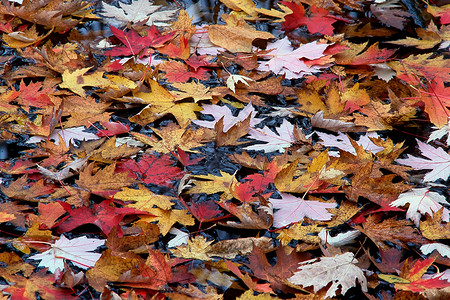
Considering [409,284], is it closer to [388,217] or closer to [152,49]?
[388,217]

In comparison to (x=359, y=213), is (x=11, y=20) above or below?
above

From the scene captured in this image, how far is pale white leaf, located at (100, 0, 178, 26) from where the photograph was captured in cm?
270

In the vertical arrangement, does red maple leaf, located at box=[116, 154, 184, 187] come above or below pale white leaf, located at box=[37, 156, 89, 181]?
below

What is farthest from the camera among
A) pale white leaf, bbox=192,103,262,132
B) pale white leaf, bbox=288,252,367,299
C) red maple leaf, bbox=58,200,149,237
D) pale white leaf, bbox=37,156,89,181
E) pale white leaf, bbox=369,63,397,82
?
pale white leaf, bbox=369,63,397,82

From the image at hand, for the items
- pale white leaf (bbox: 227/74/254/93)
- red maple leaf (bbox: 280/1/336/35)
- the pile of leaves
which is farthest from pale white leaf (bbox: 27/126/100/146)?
red maple leaf (bbox: 280/1/336/35)

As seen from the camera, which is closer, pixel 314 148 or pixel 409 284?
pixel 409 284

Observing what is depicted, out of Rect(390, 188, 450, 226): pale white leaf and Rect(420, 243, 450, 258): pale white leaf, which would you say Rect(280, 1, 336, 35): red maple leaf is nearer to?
Rect(390, 188, 450, 226): pale white leaf

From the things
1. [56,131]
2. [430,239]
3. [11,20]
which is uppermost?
[11,20]

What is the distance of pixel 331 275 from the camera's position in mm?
1231

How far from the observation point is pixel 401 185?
5.22 ft

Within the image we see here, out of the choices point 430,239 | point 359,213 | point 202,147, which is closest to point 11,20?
point 202,147

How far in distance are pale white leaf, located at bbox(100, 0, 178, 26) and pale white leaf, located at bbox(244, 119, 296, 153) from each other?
1160mm

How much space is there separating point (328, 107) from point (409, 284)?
0.95 m

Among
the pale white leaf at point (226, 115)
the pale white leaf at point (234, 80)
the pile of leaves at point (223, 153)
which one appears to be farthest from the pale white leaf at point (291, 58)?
the pale white leaf at point (226, 115)
